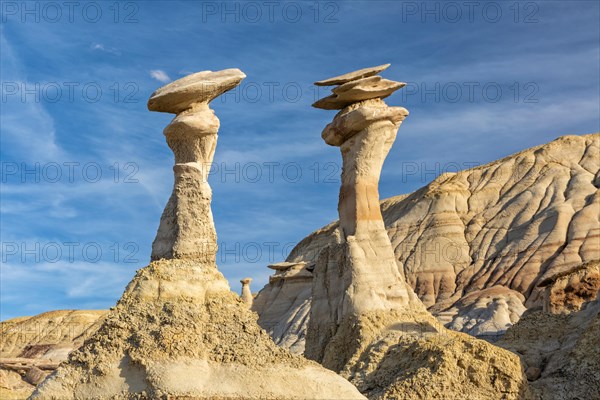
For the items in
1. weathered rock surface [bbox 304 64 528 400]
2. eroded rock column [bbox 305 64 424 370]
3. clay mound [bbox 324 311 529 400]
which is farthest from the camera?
eroded rock column [bbox 305 64 424 370]

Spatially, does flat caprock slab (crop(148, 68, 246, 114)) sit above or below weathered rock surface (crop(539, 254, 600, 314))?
above

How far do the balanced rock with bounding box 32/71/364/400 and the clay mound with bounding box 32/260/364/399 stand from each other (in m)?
0.02

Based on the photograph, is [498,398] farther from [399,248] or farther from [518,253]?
[399,248]

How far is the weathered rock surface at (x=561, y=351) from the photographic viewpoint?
67.8 feet

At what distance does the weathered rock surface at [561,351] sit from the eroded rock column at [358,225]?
3.24m

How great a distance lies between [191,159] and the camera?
17.1 m

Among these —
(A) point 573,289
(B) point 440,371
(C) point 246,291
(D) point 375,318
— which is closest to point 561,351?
(B) point 440,371

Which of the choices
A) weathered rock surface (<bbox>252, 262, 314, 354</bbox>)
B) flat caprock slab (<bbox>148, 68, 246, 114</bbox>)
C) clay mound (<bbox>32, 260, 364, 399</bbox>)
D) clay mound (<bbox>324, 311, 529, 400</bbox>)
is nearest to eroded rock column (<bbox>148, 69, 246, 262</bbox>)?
flat caprock slab (<bbox>148, 68, 246, 114</bbox>)

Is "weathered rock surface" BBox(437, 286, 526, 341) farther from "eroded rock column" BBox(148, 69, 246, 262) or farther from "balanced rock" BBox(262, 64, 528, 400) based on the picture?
"eroded rock column" BBox(148, 69, 246, 262)

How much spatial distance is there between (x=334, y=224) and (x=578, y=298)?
4905cm

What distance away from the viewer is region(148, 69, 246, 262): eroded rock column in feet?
54.1

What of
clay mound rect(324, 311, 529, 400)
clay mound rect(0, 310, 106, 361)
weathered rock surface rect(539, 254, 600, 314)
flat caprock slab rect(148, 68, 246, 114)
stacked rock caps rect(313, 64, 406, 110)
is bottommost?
clay mound rect(324, 311, 529, 400)

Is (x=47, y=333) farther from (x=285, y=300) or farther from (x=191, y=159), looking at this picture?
(x=191, y=159)

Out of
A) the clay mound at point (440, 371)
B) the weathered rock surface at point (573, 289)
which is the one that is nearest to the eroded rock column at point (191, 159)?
the clay mound at point (440, 371)
